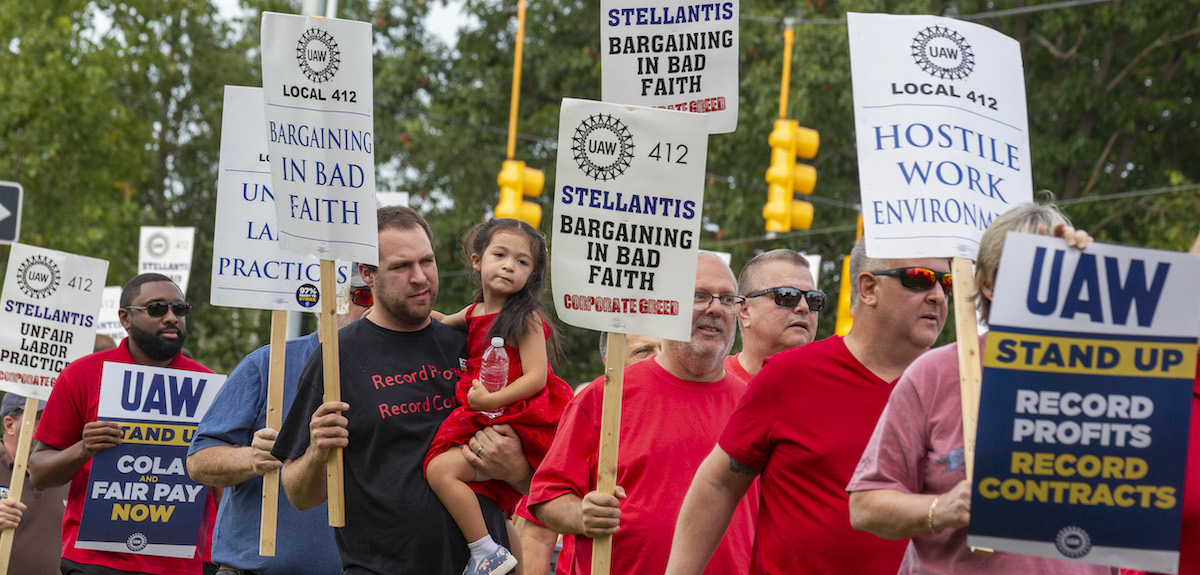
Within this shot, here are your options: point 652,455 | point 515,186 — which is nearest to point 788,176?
point 515,186

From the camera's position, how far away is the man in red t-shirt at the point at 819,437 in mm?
4273

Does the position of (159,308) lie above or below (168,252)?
below

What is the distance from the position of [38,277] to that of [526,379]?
463cm

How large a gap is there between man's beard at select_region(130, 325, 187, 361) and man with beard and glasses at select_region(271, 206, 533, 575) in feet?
7.68

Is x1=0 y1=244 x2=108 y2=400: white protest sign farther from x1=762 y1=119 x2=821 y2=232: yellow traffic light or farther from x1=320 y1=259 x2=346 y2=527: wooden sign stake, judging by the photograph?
x1=762 y1=119 x2=821 y2=232: yellow traffic light

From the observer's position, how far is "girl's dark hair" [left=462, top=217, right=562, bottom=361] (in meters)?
5.62

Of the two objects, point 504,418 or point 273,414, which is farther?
point 273,414

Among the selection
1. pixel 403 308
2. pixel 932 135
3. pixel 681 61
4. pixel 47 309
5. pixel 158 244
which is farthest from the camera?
pixel 158 244

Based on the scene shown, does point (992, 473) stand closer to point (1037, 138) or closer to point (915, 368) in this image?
point (915, 368)

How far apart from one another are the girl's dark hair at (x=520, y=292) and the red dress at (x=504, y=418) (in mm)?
60

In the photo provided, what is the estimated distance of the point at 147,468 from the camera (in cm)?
725

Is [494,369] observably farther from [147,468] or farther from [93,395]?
[93,395]

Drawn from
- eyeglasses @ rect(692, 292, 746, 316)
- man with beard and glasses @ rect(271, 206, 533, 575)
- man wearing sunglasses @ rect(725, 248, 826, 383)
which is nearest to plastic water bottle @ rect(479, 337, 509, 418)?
man with beard and glasses @ rect(271, 206, 533, 575)

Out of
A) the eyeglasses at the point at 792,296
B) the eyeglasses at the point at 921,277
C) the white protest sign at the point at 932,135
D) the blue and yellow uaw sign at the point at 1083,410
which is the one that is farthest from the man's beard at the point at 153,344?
the blue and yellow uaw sign at the point at 1083,410
